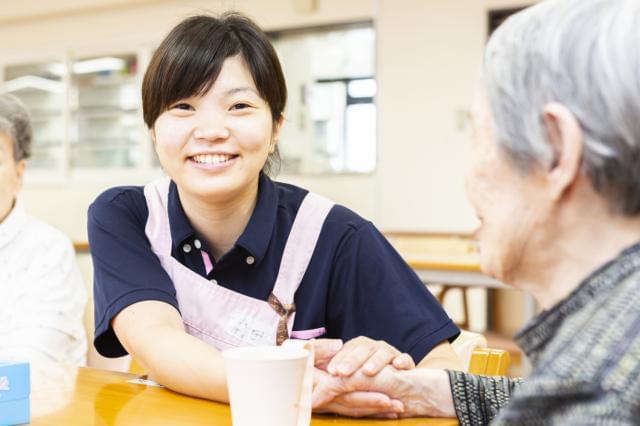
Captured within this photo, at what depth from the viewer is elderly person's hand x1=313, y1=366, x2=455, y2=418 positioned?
0.98 meters

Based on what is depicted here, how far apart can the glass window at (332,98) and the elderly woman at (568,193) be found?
5.35 meters

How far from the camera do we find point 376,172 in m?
5.98

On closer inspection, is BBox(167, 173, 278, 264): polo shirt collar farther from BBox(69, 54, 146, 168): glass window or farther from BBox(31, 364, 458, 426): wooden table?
BBox(69, 54, 146, 168): glass window

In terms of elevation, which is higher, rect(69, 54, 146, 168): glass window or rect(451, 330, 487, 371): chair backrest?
rect(69, 54, 146, 168): glass window

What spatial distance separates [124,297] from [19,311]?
0.59m

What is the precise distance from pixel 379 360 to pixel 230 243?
50cm

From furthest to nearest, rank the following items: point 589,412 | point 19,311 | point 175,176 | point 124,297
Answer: point 19,311 → point 175,176 → point 124,297 → point 589,412

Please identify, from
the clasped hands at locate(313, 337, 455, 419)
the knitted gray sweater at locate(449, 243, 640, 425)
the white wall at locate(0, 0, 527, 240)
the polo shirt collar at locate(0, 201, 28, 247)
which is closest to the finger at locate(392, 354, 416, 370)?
the clasped hands at locate(313, 337, 455, 419)

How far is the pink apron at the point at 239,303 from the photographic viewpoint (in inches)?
51.1

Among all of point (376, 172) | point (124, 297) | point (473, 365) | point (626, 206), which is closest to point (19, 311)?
point (124, 297)

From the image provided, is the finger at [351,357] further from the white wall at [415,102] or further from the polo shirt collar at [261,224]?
the white wall at [415,102]

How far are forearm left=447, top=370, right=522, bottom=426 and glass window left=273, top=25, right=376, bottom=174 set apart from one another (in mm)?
5031

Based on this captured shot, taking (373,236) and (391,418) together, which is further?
(373,236)

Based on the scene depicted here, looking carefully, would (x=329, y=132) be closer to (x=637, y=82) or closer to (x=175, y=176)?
(x=175, y=176)
